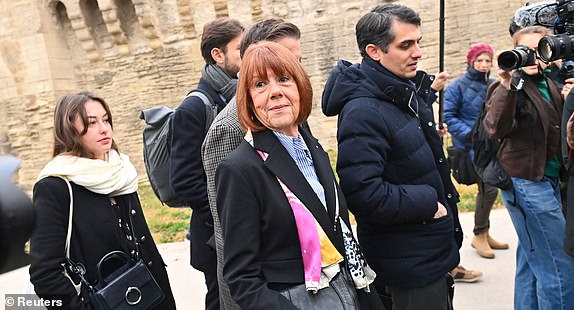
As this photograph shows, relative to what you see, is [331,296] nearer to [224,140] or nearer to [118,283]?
[224,140]

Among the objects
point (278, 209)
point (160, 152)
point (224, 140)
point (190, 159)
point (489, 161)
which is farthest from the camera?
point (489, 161)

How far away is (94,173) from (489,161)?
2.45 meters

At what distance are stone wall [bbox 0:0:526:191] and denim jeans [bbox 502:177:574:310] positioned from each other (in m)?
9.01

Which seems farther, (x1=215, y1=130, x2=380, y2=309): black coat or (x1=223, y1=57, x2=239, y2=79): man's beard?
(x1=223, y1=57, x2=239, y2=79): man's beard

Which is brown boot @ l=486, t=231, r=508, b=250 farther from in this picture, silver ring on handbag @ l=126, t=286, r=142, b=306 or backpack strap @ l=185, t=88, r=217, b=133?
silver ring on handbag @ l=126, t=286, r=142, b=306

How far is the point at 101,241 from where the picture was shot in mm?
2203

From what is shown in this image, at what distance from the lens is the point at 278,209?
1562 mm

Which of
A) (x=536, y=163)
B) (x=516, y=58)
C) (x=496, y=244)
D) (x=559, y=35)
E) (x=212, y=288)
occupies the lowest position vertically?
(x=496, y=244)

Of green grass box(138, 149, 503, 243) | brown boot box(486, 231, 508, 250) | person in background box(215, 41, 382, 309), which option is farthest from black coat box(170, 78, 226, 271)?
green grass box(138, 149, 503, 243)

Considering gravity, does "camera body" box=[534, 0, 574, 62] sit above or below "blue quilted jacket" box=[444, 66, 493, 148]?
above

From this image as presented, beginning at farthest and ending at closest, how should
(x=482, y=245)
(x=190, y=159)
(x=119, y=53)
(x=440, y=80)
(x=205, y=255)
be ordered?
(x=119, y=53)
(x=482, y=245)
(x=440, y=80)
(x=205, y=255)
(x=190, y=159)

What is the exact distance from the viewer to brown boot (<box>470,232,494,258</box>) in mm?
4312

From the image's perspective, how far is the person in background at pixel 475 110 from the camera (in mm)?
4395

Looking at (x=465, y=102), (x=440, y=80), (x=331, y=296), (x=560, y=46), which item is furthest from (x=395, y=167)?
(x=465, y=102)
